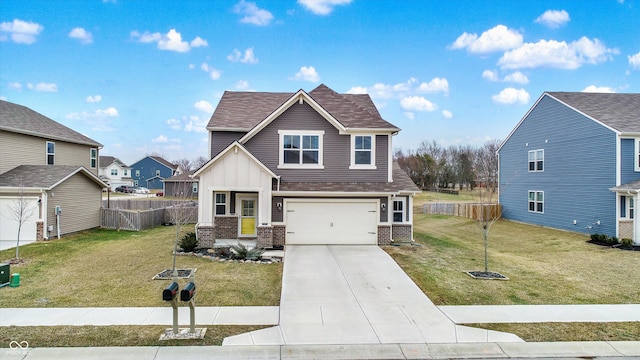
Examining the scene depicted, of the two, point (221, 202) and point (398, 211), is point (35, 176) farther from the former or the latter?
point (398, 211)

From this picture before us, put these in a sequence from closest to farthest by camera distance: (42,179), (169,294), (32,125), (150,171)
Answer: (169,294)
(42,179)
(32,125)
(150,171)

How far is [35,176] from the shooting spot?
17.9 metres

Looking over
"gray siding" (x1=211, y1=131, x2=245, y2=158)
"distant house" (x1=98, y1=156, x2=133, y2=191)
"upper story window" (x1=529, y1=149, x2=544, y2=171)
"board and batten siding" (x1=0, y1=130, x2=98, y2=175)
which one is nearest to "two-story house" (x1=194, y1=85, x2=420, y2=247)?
"gray siding" (x1=211, y1=131, x2=245, y2=158)

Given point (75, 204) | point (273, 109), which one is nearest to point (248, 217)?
point (273, 109)

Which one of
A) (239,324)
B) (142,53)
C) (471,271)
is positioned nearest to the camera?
(239,324)

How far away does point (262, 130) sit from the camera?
15539 mm

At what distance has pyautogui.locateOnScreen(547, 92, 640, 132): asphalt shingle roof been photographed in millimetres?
18484

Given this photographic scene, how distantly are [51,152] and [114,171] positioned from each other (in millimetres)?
50322

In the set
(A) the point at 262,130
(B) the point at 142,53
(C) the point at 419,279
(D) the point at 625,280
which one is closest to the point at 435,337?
(C) the point at 419,279

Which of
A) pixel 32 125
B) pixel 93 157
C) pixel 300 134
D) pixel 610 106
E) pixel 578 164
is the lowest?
pixel 578 164

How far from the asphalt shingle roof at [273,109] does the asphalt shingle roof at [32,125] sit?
10.8 meters

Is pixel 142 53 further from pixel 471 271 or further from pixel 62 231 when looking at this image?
pixel 471 271

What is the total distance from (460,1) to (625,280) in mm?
15344

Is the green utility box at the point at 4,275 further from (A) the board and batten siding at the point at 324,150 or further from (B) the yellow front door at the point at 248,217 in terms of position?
(A) the board and batten siding at the point at 324,150
